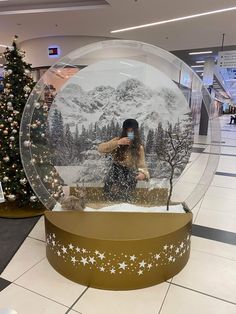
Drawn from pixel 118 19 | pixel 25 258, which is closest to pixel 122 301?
pixel 25 258

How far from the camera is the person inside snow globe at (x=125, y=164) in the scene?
2234 millimetres

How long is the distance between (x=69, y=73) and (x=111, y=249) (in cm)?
150

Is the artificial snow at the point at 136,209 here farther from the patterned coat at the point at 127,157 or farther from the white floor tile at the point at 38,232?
the white floor tile at the point at 38,232

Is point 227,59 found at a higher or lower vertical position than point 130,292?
higher

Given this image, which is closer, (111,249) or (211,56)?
(111,249)

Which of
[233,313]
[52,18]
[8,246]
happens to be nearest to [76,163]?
[8,246]

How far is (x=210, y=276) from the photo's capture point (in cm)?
184

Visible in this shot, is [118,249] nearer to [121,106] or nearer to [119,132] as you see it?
[119,132]

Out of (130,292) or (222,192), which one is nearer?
(130,292)

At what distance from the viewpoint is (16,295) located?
1.62 metres

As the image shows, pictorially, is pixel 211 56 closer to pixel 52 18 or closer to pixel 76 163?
pixel 52 18

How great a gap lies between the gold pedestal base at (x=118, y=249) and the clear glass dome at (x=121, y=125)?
403 millimetres

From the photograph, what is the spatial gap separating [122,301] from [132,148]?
3.94 feet

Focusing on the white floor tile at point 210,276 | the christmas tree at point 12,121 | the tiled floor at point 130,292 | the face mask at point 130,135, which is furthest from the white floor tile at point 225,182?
the christmas tree at point 12,121
